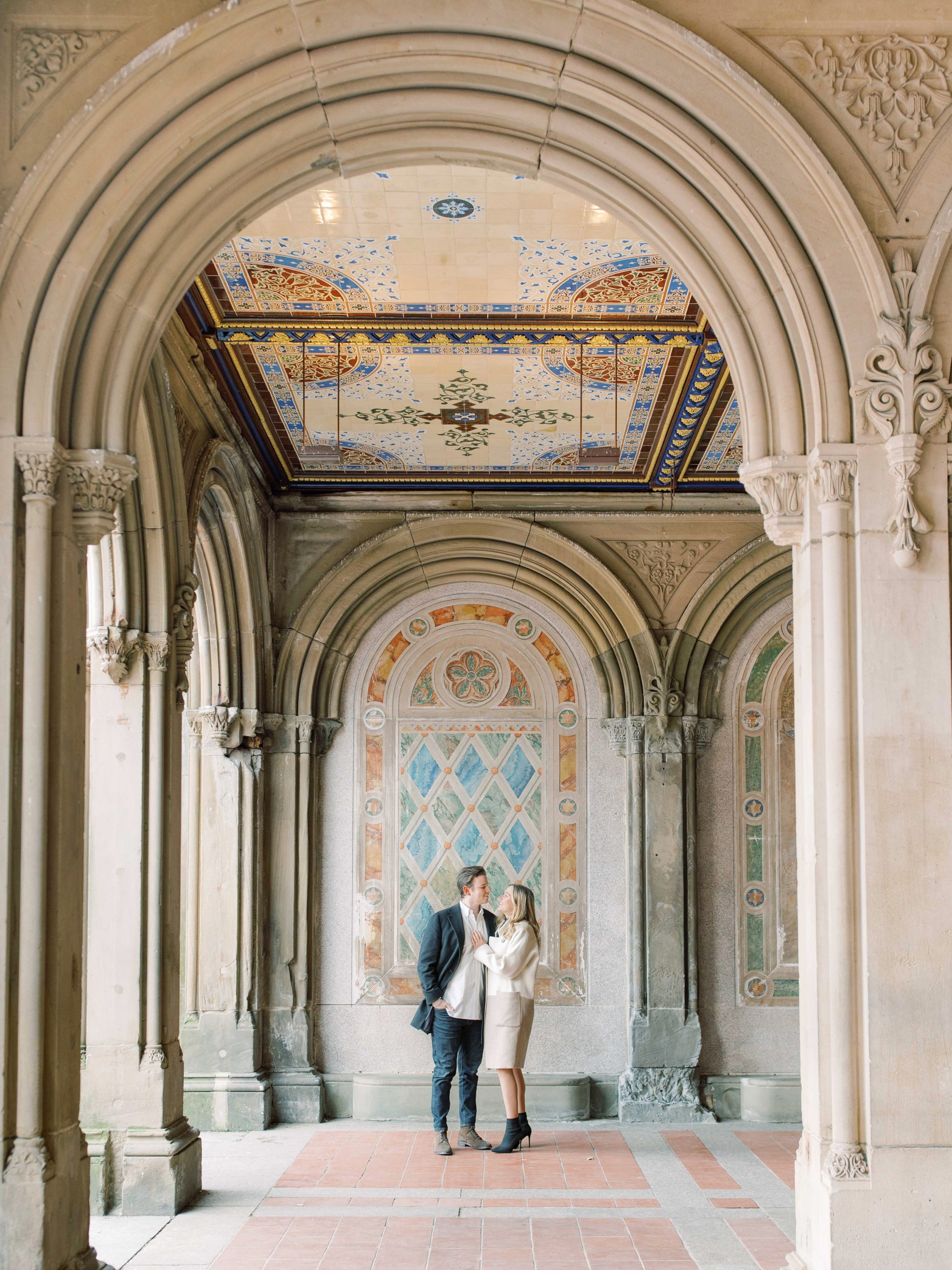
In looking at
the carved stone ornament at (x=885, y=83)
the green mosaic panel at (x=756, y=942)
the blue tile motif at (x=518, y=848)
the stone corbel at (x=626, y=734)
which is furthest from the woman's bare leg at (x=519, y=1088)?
the carved stone ornament at (x=885, y=83)

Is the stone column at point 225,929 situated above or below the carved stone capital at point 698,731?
below

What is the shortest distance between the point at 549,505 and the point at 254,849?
300 cm

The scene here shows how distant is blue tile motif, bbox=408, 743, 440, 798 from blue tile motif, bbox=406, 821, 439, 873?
1.02 feet

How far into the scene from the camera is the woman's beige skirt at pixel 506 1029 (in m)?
7.47

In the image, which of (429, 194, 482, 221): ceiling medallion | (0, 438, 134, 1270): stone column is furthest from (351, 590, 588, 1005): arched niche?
(0, 438, 134, 1270): stone column

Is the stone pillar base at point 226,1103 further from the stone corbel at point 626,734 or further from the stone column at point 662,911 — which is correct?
the stone corbel at point 626,734

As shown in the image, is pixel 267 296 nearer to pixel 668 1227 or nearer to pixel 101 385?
pixel 101 385

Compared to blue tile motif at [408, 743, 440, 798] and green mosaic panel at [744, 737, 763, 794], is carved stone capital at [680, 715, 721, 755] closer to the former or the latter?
green mosaic panel at [744, 737, 763, 794]

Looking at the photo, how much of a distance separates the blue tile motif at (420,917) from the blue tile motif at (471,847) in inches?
15.0

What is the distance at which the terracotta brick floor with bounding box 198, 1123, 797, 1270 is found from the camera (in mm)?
5484

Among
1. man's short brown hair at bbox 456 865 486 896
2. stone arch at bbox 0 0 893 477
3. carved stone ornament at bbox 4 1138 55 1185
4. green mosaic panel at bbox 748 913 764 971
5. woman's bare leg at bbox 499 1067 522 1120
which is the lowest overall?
woman's bare leg at bbox 499 1067 522 1120

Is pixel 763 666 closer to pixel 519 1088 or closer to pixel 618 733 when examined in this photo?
pixel 618 733

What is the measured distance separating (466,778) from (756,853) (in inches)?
79.7

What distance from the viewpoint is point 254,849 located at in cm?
879
